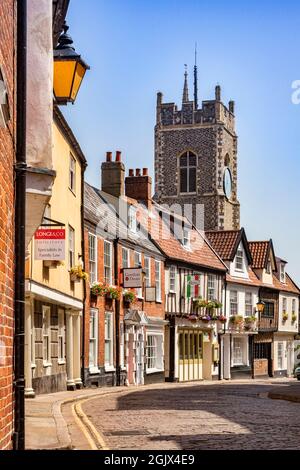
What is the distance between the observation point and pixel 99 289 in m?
30.3

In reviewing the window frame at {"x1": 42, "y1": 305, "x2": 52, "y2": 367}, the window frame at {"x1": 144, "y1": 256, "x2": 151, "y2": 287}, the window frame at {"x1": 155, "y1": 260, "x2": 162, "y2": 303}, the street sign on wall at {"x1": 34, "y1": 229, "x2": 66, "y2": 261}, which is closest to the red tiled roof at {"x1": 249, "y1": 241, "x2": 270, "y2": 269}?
the window frame at {"x1": 155, "y1": 260, "x2": 162, "y2": 303}

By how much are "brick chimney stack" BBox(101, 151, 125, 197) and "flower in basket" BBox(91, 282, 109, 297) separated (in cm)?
795

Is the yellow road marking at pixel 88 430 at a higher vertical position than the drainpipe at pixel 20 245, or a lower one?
lower

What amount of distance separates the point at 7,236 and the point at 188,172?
71.2m

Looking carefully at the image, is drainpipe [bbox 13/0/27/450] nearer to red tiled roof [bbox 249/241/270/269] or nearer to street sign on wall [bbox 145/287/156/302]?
street sign on wall [bbox 145/287/156/302]

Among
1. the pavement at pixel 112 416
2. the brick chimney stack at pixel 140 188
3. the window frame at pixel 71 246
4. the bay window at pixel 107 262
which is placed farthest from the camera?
the brick chimney stack at pixel 140 188

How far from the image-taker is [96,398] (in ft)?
79.9

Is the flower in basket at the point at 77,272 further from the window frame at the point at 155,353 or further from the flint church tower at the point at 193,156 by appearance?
the flint church tower at the point at 193,156

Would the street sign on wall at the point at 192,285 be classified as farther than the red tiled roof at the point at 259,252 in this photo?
No

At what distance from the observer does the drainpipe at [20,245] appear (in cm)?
867

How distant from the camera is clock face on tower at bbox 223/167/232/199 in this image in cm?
7952

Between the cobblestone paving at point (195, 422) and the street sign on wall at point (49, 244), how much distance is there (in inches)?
142

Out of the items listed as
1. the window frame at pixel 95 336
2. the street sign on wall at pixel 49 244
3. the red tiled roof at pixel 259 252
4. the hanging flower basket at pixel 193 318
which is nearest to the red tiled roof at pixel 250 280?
the red tiled roof at pixel 259 252
